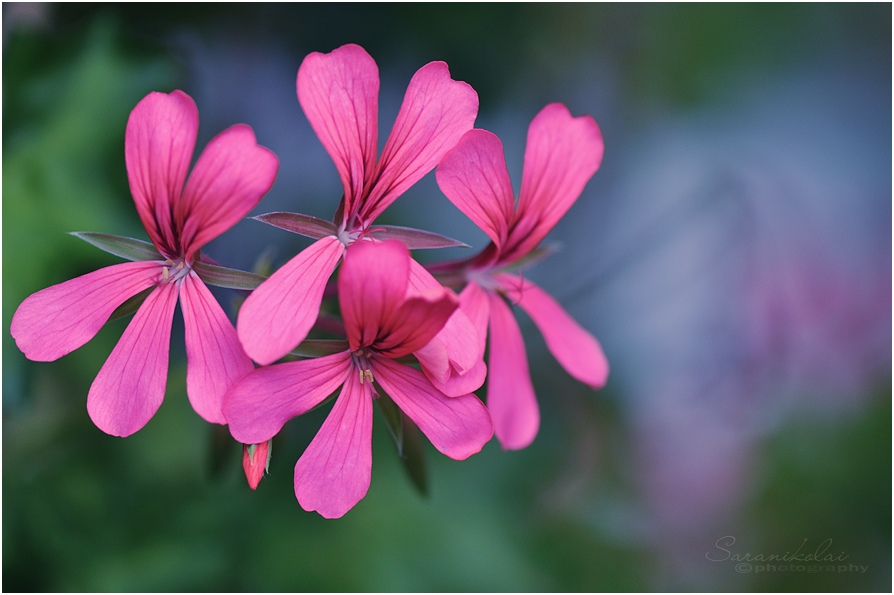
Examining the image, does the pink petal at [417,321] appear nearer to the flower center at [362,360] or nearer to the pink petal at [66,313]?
the flower center at [362,360]

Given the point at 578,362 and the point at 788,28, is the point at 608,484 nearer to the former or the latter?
the point at 578,362

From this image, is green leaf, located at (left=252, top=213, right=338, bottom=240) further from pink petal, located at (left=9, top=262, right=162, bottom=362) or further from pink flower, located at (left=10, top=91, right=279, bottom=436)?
pink petal, located at (left=9, top=262, right=162, bottom=362)

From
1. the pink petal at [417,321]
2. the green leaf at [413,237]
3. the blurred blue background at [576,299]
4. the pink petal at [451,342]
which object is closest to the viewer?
the pink petal at [417,321]

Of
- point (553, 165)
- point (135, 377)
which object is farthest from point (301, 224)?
point (553, 165)

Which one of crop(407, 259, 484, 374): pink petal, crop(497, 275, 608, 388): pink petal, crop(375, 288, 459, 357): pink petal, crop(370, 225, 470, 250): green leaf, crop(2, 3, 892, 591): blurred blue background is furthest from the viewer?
crop(2, 3, 892, 591): blurred blue background

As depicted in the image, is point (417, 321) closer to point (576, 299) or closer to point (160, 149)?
point (160, 149)

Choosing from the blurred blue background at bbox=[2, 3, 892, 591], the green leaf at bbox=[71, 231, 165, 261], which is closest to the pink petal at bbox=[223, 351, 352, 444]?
the green leaf at bbox=[71, 231, 165, 261]

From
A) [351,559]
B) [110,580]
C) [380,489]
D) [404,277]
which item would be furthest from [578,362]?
[110,580]

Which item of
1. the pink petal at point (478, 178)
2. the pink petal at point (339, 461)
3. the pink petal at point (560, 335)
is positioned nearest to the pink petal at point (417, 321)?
the pink petal at point (339, 461)
